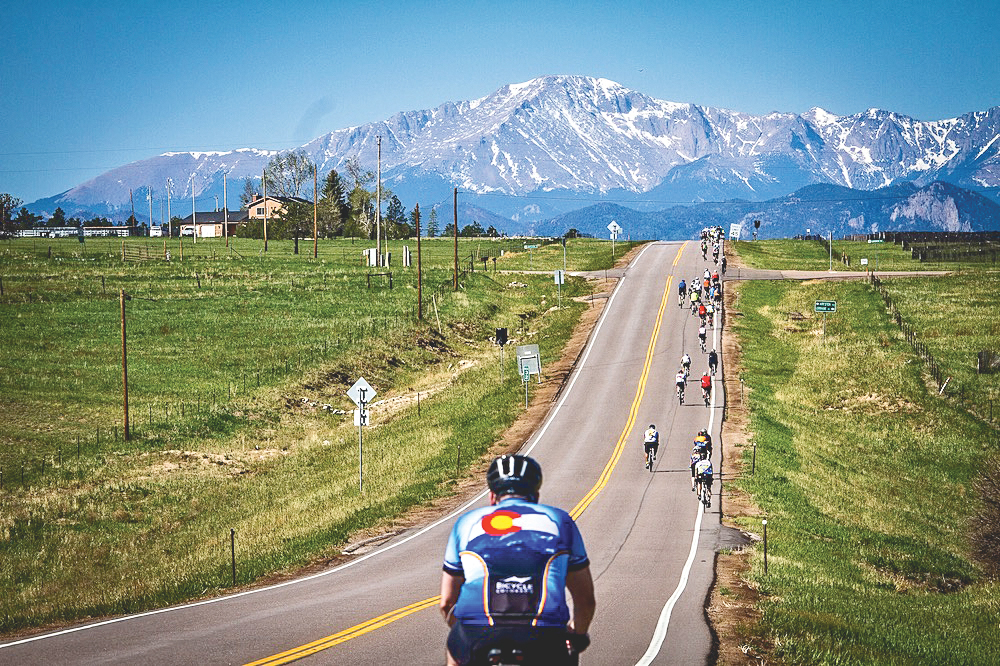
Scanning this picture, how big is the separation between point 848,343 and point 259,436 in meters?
40.9

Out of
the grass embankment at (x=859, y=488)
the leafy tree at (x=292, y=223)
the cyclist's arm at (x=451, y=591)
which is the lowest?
the grass embankment at (x=859, y=488)

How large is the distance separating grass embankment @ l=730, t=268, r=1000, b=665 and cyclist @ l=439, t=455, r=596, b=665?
940 cm

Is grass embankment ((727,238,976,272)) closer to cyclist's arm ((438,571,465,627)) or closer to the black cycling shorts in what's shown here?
cyclist's arm ((438,571,465,627))

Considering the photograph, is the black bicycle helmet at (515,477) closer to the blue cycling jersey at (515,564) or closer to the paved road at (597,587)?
the blue cycling jersey at (515,564)

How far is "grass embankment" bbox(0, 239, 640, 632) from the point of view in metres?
30.4

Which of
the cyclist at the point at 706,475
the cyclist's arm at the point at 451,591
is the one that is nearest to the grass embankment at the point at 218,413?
the cyclist at the point at 706,475

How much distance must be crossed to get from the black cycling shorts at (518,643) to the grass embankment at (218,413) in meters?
15.8

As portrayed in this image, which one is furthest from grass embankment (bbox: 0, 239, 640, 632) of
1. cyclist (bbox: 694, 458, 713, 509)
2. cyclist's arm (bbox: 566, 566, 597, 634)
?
cyclist's arm (bbox: 566, 566, 597, 634)

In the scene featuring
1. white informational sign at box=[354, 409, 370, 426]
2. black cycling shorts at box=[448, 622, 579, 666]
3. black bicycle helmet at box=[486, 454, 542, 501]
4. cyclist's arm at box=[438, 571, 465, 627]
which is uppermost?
black bicycle helmet at box=[486, 454, 542, 501]

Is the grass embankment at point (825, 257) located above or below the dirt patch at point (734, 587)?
above

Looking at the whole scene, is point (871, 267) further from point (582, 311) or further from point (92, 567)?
point (92, 567)

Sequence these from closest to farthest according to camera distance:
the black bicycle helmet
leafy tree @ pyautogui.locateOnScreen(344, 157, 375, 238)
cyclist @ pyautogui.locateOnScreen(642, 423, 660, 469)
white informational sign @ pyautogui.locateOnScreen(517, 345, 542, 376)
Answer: the black bicycle helmet, cyclist @ pyautogui.locateOnScreen(642, 423, 660, 469), white informational sign @ pyautogui.locateOnScreen(517, 345, 542, 376), leafy tree @ pyautogui.locateOnScreen(344, 157, 375, 238)

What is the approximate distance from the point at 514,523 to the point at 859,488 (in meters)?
38.3

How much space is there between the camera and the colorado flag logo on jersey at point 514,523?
235 inches
